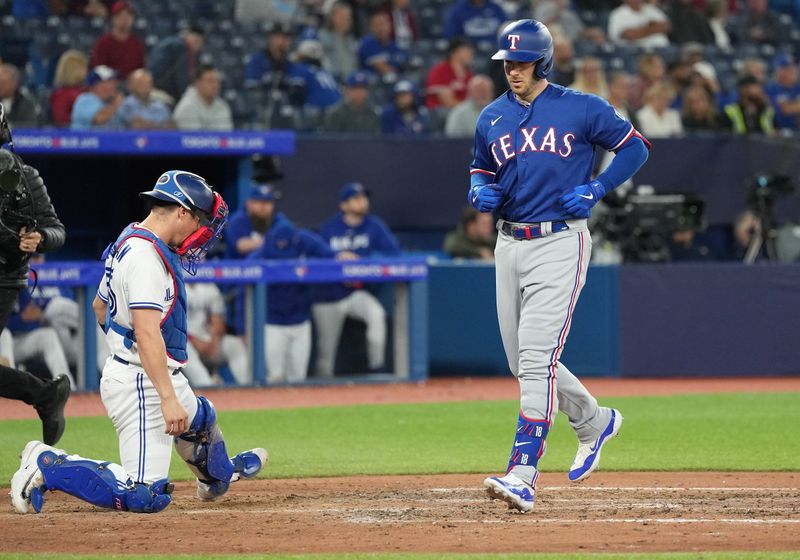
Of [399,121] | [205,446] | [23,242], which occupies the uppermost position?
[399,121]

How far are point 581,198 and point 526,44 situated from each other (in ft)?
2.34

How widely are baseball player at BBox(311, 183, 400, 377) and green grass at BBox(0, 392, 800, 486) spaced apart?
1.31m

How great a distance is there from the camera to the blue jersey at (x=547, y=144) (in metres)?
5.98

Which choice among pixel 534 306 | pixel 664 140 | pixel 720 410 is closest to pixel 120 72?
pixel 664 140

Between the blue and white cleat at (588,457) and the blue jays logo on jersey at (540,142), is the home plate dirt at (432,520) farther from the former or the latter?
the blue jays logo on jersey at (540,142)

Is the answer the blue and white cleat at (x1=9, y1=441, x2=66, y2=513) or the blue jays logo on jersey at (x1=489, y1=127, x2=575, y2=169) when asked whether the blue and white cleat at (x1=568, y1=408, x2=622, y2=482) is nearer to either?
the blue jays logo on jersey at (x1=489, y1=127, x2=575, y2=169)

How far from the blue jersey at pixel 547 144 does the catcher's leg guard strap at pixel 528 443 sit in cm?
88

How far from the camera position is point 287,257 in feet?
39.5

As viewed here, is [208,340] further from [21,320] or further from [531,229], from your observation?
[531,229]

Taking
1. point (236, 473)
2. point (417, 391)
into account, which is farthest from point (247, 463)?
point (417, 391)

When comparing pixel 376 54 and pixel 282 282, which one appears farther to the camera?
pixel 376 54

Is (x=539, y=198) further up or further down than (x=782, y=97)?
further down

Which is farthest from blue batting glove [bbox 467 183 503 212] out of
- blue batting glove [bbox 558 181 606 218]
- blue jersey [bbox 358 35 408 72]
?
blue jersey [bbox 358 35 408 72]

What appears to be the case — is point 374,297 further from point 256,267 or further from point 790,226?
point 790,226
